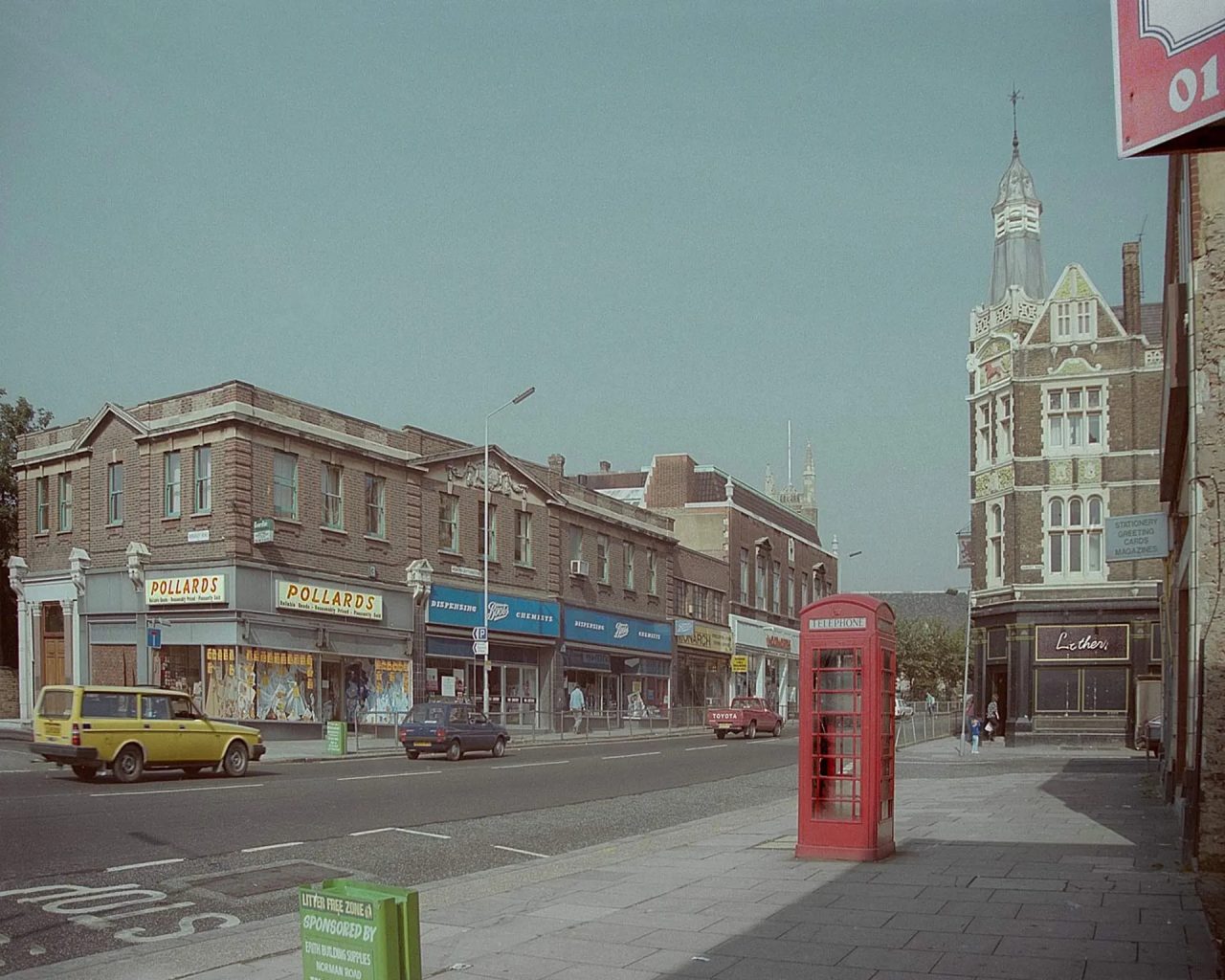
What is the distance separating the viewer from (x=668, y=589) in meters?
64.7

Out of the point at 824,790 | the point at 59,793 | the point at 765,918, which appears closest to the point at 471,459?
the point at 59,793

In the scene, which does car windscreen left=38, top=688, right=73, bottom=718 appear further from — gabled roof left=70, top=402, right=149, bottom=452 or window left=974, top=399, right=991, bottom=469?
window left=974, top=399, right=991, bottom=469

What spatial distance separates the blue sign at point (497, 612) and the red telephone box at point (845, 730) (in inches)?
1292

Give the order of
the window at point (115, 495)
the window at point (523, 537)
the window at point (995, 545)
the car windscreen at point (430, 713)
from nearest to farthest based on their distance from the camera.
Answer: the car windscreen at point (430, 713), the window at point (115, 495), the window at point (995, 545), the window at point (523, 537)

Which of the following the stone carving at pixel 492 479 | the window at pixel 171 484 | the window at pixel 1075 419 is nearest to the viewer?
the window at pixel 171 484

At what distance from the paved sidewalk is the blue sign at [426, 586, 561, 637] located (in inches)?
1204

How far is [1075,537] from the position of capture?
4141cm

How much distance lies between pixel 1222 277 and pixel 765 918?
666cm

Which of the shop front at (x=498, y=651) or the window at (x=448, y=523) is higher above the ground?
the window at (x=448, y=523)

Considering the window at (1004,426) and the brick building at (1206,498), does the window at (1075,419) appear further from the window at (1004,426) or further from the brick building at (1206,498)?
the brick building at (1206,498)

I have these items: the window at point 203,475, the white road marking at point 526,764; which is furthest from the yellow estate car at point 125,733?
the window at point 203,475

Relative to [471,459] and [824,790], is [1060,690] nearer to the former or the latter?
[471,459]

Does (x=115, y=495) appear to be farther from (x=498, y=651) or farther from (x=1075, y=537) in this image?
(x=1075, y=537)

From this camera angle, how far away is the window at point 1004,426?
140 feet
